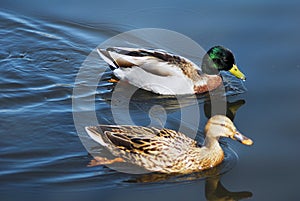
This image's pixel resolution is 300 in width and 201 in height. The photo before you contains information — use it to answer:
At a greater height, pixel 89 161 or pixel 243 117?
pixel 243 117

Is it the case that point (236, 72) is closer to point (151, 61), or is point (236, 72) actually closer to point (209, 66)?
point (209, 66)

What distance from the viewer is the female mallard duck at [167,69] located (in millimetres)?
9047

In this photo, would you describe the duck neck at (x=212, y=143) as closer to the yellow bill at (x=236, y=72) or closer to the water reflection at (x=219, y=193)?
the water reflection at (x=219, y=193)

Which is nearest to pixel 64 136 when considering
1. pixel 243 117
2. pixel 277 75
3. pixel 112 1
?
pixel 243 117

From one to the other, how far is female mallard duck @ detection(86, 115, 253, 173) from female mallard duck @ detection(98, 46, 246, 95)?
211cm

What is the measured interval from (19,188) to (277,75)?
4.17 metres

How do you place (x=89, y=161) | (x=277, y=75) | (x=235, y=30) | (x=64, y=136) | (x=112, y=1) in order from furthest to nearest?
(x=112, y=1) < (x=235, y=30) < (x=277, y=75) < (x=64, y=136) < (x=89, y=161)

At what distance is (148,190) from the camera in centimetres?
638

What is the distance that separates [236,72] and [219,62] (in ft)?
1.33

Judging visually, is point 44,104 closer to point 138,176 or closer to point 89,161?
point 89,161

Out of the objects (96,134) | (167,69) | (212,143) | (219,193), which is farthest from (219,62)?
(219,193)

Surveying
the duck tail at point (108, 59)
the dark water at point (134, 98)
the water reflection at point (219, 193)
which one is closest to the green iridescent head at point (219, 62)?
the dark water at point (134, 98)

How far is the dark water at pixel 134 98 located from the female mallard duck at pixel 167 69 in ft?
0.79

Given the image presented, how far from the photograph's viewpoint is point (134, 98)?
881cm
